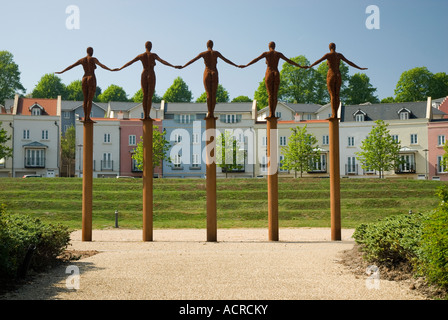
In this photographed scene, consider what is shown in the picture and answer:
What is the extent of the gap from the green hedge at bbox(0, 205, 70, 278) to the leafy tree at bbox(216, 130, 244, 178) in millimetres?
47841

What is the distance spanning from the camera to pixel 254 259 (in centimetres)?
1176

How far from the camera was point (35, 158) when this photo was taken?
6297cm

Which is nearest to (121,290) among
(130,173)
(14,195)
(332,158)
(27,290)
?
(27,290)

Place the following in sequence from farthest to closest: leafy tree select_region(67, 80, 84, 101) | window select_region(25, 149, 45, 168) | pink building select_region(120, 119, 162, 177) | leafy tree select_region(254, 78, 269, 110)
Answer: leafy tree select_region(67, 80, 84, 101), leafy tree select_region(254, 78, 269, 110), pink building select_region(120, 119, 162, 177), window select_region(25, 149, 45, 168)

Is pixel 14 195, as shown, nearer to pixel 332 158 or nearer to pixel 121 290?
pixel 332 158

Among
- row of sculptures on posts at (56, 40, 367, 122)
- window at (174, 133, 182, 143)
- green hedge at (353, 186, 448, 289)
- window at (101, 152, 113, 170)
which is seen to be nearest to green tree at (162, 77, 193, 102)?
window at (174, 133, 182, 143)

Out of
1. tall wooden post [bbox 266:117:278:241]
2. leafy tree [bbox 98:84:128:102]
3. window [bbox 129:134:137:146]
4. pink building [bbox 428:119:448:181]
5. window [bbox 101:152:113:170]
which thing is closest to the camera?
tall wooden post [bbox 266:117:278:241]

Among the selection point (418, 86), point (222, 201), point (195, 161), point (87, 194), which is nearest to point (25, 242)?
point (87, 194)

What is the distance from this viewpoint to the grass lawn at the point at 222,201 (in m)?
27.7

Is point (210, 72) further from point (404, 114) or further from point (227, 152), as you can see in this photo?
point (404, 114)

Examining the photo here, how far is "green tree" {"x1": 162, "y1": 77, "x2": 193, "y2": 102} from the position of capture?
90.1m

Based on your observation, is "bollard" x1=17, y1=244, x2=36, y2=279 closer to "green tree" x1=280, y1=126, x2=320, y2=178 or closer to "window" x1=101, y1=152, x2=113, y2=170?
"green tree" x1=280, y1=126, x2=320, y2=178

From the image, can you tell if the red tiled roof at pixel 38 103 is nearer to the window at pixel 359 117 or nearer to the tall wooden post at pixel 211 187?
the window at pixel 359 117

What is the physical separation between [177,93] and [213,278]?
8311cm
